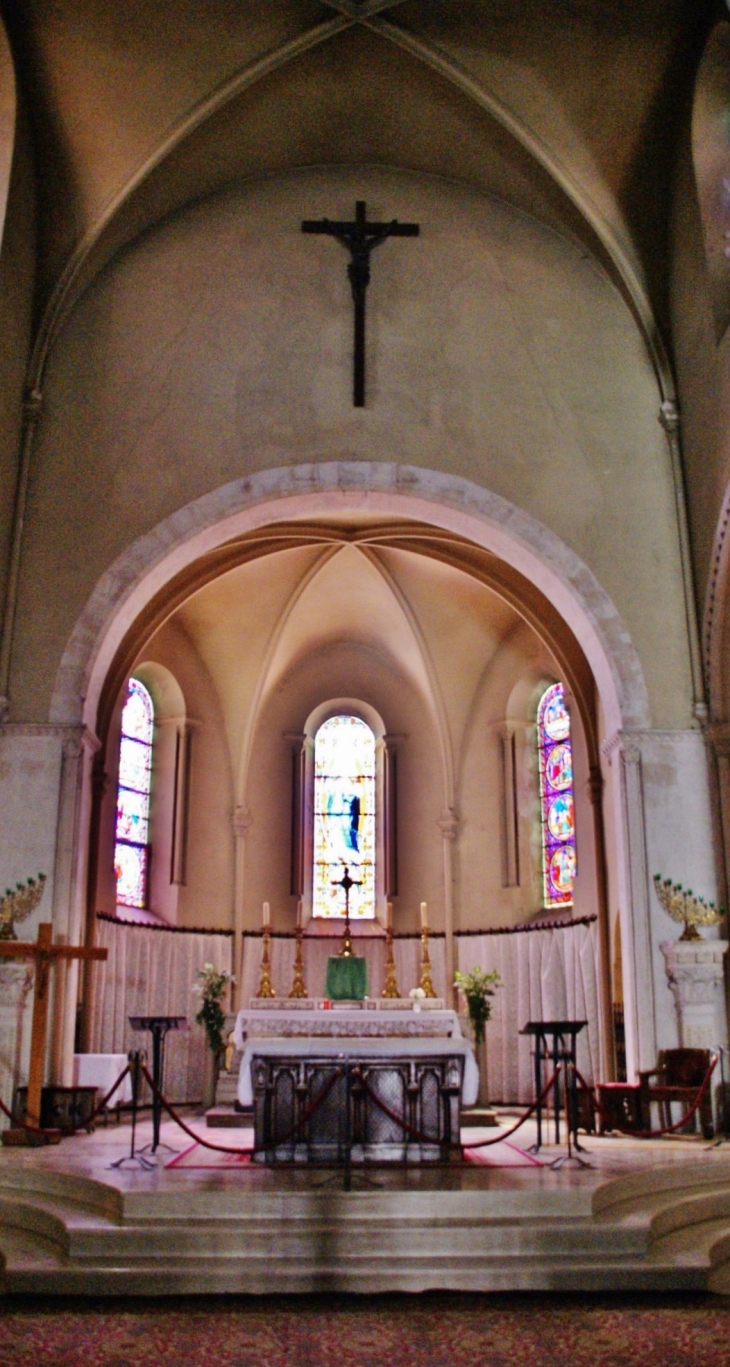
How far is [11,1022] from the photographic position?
1202 centimetres

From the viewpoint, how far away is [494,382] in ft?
47.6

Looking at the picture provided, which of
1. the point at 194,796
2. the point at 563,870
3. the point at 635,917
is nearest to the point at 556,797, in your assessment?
the point at 563,870

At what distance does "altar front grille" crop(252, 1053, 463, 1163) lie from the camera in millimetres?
10391

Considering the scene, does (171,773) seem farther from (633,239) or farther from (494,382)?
(633,239)

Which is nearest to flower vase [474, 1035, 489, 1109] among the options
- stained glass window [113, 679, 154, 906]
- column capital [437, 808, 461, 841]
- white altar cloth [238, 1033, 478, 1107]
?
column capital [437, 808, 461, 841]

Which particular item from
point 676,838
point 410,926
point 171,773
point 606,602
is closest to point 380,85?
point 606,602

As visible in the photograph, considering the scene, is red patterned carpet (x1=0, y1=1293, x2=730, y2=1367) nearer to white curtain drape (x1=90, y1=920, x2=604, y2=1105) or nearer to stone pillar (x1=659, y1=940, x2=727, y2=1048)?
stone pillar (x1=659, y1=940, x2=727, y2=1048)

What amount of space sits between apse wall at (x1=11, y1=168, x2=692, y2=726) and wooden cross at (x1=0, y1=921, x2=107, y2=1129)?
3.50m

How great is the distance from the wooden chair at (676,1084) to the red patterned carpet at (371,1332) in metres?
4.43

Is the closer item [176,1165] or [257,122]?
[176,1165]

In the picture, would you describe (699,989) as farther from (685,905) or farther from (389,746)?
(389,746)

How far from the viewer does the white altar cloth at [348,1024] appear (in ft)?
39.9

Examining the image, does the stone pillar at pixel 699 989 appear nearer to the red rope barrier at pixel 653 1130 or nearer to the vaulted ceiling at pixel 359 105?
the red rope barrier at pixel 653 1130

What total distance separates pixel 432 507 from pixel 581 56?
15.9 ft
